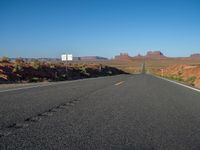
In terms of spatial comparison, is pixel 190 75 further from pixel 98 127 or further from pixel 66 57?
pixel 98 127

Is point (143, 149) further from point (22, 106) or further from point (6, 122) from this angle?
point (22, 106)

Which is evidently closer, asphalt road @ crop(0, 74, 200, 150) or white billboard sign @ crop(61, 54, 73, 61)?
asphalt road @ crop(0, 74, 200, 150)

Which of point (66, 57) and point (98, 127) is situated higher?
point (98, 127)

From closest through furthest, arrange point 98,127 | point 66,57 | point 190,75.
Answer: point 98,127 < point 190,75 < point 66,57

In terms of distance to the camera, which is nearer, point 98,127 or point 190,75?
point 98,127

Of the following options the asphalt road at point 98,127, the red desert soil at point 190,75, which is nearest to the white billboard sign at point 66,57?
the red desert soil at point 190,75

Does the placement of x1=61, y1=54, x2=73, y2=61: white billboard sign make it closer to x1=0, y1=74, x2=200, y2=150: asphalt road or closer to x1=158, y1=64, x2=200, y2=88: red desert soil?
x1=158, y1=64, x2=200, y2=88: red desert soil

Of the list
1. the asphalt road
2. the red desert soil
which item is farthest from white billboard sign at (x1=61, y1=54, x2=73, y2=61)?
the asphalt road

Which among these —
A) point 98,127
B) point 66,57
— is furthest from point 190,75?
point 98,127

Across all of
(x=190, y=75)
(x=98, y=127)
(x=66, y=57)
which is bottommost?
(x=190, y=75)

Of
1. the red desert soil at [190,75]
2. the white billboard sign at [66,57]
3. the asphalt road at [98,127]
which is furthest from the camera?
the white billboard sign at [66,57]

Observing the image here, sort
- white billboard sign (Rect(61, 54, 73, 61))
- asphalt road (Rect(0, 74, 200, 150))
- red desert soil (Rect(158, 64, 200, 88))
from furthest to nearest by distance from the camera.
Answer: white billboard sign (Rect(61, 54, 73, 61)), red desert soil (Rect(158, 64, 200, 88)), asphalt road (Rect(0, 74, 200, 150))

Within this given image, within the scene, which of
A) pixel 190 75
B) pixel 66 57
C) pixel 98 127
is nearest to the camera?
pixel 98 127

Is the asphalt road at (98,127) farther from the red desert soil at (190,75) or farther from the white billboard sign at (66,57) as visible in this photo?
the white billboard sign at (66,57)
